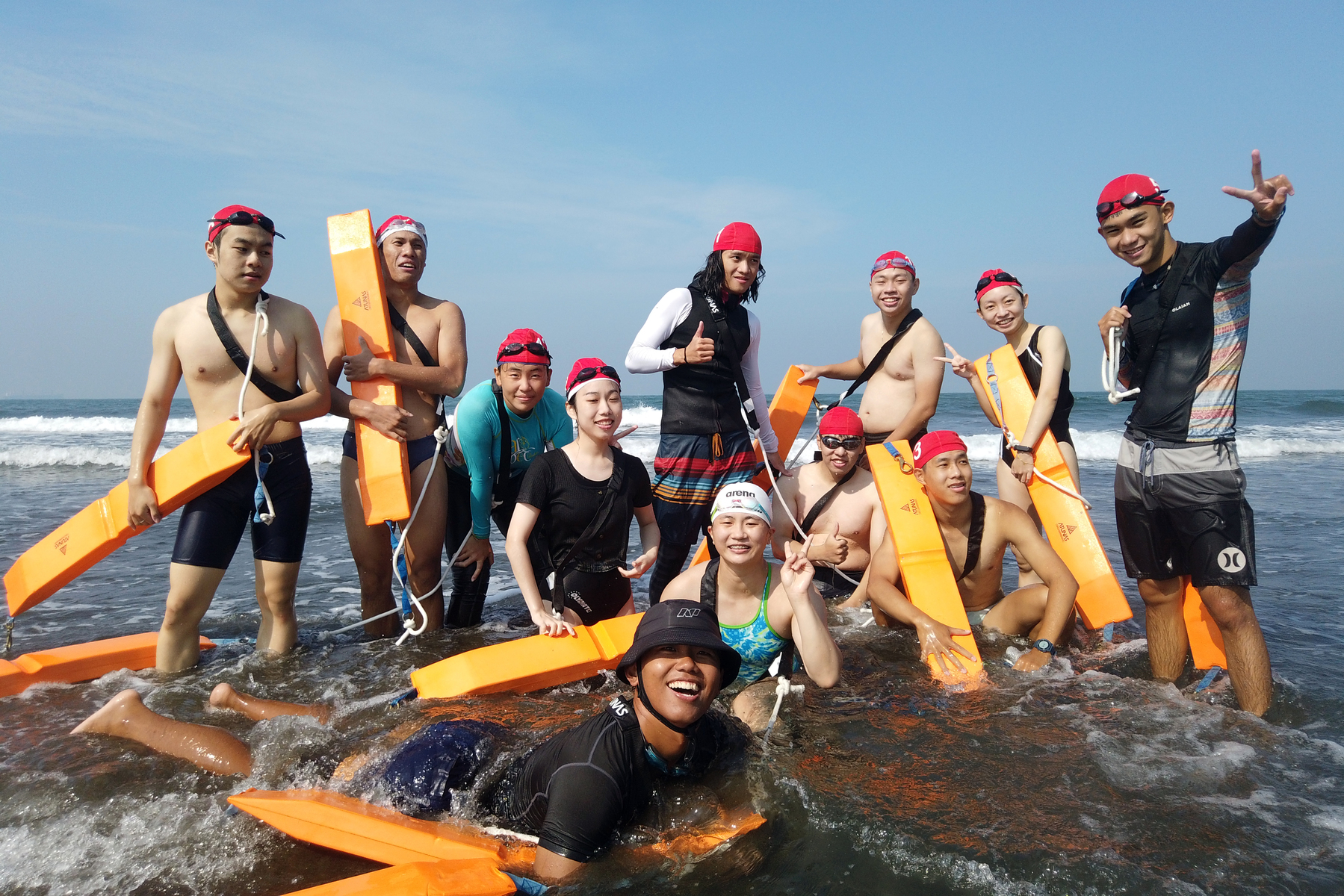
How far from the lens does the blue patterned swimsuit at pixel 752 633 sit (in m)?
3.85

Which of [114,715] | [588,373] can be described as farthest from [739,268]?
[114,715]

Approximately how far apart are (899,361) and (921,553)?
1.60 m

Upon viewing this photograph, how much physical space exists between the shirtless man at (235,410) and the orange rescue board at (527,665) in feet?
3.97

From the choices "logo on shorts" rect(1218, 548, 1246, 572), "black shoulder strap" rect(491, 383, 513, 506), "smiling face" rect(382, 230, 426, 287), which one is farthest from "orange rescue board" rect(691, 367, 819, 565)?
"logo on shorts" rect(1218, 548, 1246, 572)

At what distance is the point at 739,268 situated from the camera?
197 inches

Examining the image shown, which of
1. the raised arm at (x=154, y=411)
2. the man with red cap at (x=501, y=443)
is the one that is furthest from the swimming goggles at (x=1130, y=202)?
the raised arm at (x=154, y=411)

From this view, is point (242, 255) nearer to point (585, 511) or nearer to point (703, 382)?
point (585, 511)

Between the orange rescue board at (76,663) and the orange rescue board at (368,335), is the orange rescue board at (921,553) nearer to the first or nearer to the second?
the orange rescue board at (368,335)

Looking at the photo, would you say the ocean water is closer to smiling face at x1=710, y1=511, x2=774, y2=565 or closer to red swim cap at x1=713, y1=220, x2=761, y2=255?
smiling face at x1=710, y1=511, x2=774, y2=565

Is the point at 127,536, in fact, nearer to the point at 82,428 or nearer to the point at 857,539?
the point at 857,539

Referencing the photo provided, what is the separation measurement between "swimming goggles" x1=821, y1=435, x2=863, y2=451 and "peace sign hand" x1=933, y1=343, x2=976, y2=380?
Result: 2.72ft

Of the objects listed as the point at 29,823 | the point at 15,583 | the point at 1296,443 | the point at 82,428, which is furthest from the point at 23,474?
the point at 1296,443

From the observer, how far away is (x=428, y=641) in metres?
5.50

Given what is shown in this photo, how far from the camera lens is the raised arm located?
4.27m
